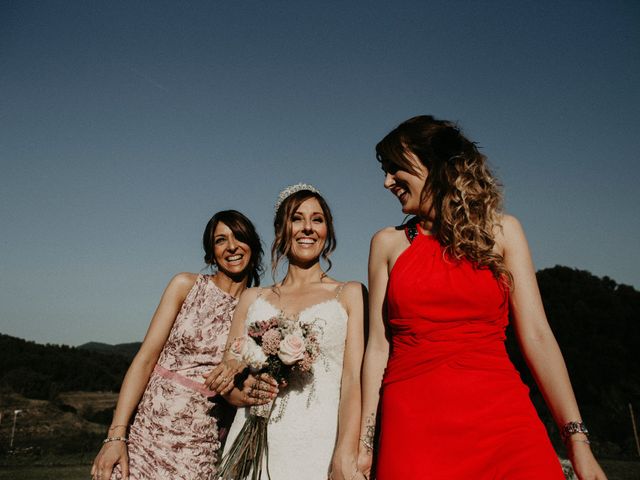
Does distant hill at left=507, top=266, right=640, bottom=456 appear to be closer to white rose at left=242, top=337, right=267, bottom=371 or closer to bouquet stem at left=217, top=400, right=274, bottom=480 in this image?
bouquet stem at left=217, top=400, right=274, bottom=480

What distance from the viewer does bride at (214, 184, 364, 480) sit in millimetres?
4012

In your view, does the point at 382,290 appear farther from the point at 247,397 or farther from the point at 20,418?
the point at 20,418

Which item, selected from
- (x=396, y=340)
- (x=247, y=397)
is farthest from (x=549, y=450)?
(x=247, y=397)

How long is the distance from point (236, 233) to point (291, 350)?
1.86 m

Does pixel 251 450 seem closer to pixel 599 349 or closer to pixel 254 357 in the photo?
pixel 254 357

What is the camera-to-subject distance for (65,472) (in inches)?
698

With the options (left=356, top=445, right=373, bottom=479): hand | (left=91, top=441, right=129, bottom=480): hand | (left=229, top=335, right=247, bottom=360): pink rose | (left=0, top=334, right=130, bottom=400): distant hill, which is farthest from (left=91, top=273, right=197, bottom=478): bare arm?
(left=0, top=334, right=130, bottom=400): distant hill

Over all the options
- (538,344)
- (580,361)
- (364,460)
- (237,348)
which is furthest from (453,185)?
(580,361)

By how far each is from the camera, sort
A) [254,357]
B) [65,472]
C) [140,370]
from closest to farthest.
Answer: [254,357], [140,370], [65,472]

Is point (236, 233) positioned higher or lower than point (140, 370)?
higher

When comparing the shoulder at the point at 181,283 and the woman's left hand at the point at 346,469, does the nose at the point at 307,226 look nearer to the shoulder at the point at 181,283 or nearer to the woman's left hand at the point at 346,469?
the shoulder at the point at 181,283

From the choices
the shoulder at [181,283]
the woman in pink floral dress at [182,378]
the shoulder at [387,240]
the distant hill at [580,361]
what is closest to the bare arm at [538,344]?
the shoulder at [387,240]

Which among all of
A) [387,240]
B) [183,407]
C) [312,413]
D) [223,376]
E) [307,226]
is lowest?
[183,407]

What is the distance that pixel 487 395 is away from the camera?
9.96ft
